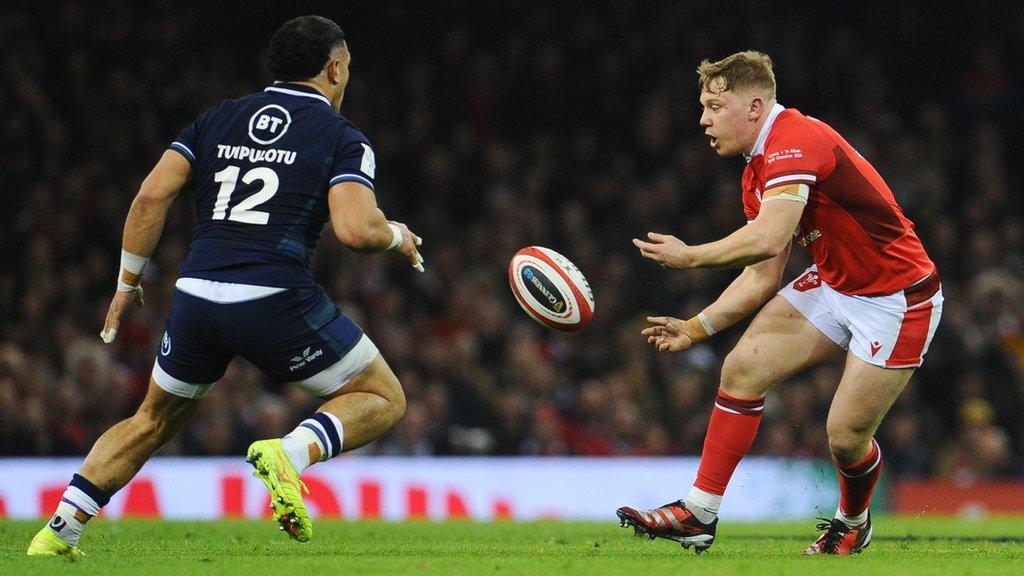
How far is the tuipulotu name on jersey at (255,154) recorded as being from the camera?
5.62 meters

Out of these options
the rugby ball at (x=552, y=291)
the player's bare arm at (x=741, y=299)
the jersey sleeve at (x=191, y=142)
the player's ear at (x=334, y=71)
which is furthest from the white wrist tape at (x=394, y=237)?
the player's bare arm at (x=741, y=299)

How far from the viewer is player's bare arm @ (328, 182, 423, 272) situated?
547cm

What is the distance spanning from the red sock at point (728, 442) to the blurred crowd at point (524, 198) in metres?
6.23

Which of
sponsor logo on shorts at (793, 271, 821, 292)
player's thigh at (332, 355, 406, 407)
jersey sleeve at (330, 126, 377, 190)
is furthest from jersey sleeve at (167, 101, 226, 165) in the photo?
sponsor logo on shorts at (793, 271, 821, 292)

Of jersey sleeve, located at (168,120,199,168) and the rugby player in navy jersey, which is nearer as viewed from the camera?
the rugby player in navy jersey

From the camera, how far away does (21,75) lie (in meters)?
14.4

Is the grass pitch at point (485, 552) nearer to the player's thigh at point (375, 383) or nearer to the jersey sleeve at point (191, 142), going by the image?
the player's thigh at point (375, 383)

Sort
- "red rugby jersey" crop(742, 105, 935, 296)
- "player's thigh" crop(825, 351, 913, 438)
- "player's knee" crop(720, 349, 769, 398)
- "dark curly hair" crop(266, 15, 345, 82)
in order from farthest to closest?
"player's knee" crop(720, 349, 769, 398), "player's thigh" crop(825, 351, 913, 438), "red rugby jersey" crop(742, 105, 935, 296), "dark curly hair" crop(266, 15, 345, 82)

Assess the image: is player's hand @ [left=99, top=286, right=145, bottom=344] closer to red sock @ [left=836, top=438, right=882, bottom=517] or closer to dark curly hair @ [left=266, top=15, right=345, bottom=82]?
dark curly hair @ [left=266, top=15, right=345, bottom=82]

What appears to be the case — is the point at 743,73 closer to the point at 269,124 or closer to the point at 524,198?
the point at 269,124

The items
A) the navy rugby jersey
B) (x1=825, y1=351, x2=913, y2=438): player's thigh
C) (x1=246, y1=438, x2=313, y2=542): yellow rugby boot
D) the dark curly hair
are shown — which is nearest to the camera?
(x1=246, y1=438, x2=313, y2=542): yellow rugby boot

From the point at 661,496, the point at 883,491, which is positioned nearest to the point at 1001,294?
the point at 883,491

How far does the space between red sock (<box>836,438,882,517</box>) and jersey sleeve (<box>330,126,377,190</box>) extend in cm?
251

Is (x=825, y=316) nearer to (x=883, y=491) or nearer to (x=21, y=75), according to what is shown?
(x=883, y=491)
